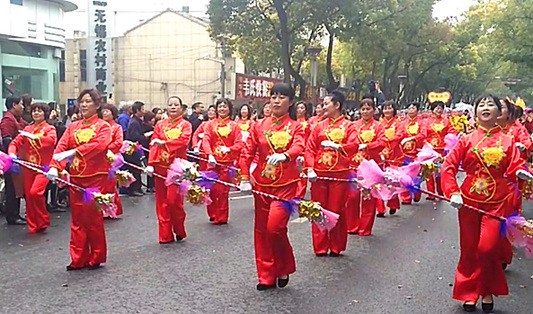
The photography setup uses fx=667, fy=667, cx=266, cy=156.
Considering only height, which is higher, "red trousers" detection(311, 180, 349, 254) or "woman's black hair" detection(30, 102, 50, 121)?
"woman's black hair" detection(30, 102, 50, 121)

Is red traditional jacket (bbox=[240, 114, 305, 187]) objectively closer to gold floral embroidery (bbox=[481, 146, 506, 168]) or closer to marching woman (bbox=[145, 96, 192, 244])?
gold floral embroidery (bbox=[481, 146, 506, 168])

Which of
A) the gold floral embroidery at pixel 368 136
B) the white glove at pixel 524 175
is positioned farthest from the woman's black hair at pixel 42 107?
the white glove at pixel 524 175

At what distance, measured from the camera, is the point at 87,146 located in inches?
261

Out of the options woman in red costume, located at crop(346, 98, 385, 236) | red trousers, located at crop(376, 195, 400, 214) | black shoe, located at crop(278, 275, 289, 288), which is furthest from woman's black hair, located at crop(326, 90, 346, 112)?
red trousers, located at crop(376, 195, 400, 214)

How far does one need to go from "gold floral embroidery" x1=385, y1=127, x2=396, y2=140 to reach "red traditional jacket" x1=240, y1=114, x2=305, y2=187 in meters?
4.76

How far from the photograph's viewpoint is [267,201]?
619cm

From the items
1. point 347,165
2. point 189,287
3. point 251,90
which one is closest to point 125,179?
point 189,287

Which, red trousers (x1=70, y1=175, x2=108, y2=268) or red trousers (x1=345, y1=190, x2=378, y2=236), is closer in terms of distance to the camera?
red trousers (x1=70, y1=175, x2=108, y2=268)

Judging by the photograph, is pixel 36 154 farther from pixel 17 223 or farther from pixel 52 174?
pixel 52 174

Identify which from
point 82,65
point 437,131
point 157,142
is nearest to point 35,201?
point 157,142

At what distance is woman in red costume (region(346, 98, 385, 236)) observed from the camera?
29.2 ft

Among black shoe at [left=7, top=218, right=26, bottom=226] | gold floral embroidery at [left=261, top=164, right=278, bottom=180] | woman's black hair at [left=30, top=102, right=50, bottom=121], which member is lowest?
black shoe at [left=7, top=218, right=26, bottom=226]

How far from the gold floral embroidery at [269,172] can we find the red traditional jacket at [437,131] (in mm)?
6800

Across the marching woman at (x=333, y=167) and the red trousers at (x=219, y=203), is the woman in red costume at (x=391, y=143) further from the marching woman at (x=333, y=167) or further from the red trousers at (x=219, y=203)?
the marching woman at (x=333, y=167)
